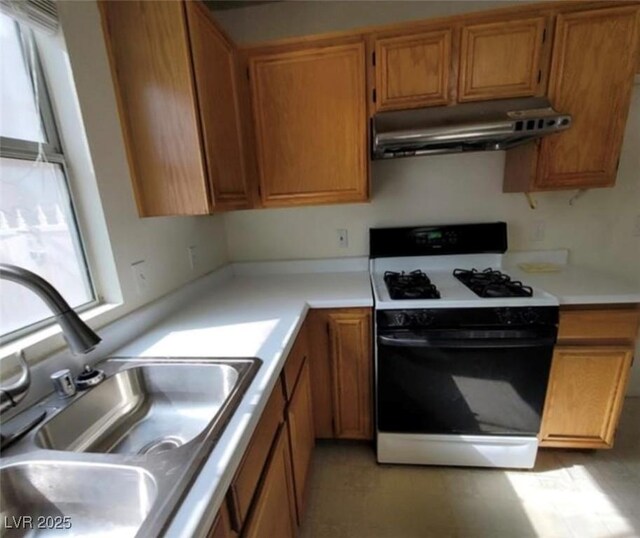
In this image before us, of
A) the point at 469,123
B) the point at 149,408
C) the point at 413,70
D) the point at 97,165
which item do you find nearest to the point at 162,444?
the point at 149,408

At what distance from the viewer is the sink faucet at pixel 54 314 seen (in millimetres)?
641

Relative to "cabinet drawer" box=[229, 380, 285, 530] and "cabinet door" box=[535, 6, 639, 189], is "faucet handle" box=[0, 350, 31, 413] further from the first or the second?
"cabinet door" box=[535, 6, 639, 189]

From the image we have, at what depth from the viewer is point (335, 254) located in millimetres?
2027

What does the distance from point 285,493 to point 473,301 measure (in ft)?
3.45

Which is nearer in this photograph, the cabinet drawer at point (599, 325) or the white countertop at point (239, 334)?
the white countertop at point (239, 334)

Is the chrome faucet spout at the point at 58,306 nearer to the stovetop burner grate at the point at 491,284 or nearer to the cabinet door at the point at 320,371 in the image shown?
the cabinet door at the point at 320,371

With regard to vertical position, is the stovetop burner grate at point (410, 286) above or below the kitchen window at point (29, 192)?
below

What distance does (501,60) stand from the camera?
139 centimetres

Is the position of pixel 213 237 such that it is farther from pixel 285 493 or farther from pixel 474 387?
pixel 474 387

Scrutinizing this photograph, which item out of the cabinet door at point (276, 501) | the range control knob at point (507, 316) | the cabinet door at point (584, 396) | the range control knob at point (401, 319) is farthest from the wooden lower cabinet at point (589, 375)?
the cabinet door at point (276, 501)

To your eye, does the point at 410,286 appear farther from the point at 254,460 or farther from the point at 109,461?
the point at 109,461

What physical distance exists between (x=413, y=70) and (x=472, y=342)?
129cm

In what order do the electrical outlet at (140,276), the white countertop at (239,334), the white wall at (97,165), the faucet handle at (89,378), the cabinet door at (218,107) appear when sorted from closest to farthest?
the white countertop at (239,334) → the faucet handle at (89,378) → the white wall at (97,165) → the cabinet door at (218,107) → the electrical outlet at (140,276)

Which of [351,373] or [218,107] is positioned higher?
[218,107]
